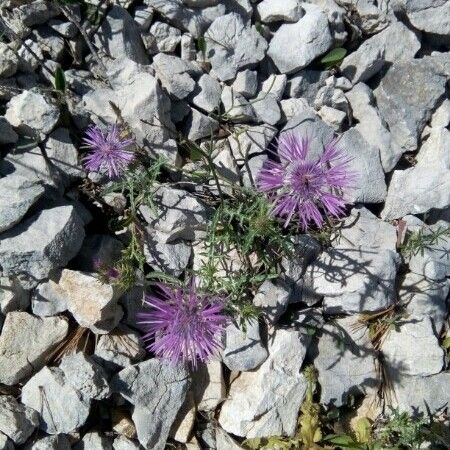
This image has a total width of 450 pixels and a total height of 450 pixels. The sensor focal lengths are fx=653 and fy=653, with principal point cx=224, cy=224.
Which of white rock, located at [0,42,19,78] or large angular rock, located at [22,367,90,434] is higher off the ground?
white rock, located at [0,42,19,78]

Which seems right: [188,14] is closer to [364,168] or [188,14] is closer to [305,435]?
[364,168]

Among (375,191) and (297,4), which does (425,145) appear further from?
(297,4)

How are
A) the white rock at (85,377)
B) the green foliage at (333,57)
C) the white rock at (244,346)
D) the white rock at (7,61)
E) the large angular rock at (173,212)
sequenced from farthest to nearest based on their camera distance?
the green foliage at (333,57) → the white rock at (244,346) → the large angular rock at (173,212) → the white rock at (7,61) → the white rock at (85,377)

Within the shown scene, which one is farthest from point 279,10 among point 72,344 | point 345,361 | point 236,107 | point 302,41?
point 72,344

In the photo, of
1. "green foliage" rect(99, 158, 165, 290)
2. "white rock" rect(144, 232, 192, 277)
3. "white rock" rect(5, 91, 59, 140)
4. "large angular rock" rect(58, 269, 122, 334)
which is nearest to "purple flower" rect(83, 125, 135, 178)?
"green foliage" rect(99, 158, 165, 290)

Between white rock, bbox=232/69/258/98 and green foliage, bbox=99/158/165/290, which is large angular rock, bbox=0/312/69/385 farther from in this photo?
white rock, bbox=232/69/258/98

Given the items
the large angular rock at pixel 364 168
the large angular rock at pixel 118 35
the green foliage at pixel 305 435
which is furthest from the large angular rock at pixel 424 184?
the large angular rock at pixel 118 35

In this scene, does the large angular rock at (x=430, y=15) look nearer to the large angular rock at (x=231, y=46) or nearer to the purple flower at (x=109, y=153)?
the large angular rock at (x=231, y=46)

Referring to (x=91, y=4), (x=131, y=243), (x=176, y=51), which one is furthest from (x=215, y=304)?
(x=91, y=4)
